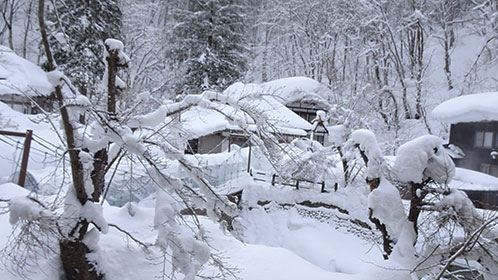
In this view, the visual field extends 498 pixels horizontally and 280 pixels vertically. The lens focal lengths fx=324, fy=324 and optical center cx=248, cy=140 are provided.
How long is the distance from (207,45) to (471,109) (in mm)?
16635

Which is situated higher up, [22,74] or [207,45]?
[207,45]

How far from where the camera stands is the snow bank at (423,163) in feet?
17.6

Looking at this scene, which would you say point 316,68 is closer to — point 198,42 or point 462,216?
point 198,42

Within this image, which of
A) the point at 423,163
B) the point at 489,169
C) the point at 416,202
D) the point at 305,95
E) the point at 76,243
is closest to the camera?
the point at 76,243

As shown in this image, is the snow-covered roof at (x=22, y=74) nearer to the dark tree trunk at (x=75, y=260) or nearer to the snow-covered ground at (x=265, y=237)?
the snow-covered ground at (x=265, y=237)

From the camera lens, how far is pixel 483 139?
15602 millimetres

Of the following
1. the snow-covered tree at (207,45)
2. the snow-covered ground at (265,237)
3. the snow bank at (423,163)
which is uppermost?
the snow-covered tree at (207,45)

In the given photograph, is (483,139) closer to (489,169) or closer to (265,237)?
(489,169)

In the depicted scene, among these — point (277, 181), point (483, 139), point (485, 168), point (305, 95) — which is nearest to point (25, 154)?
point (277, 181)

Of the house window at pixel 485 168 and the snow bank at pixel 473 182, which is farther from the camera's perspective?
the house window at pixel 485 168

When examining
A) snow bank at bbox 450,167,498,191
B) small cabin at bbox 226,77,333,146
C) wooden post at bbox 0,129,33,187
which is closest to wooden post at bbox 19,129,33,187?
wooden post at bbox 0,129,33,187

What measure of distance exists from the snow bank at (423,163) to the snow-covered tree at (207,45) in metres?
18.5

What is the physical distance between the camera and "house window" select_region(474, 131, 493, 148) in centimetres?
1532

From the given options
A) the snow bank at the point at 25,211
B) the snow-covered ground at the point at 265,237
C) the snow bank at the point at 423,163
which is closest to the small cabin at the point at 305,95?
the snow-covered ground at the point at 265,237
